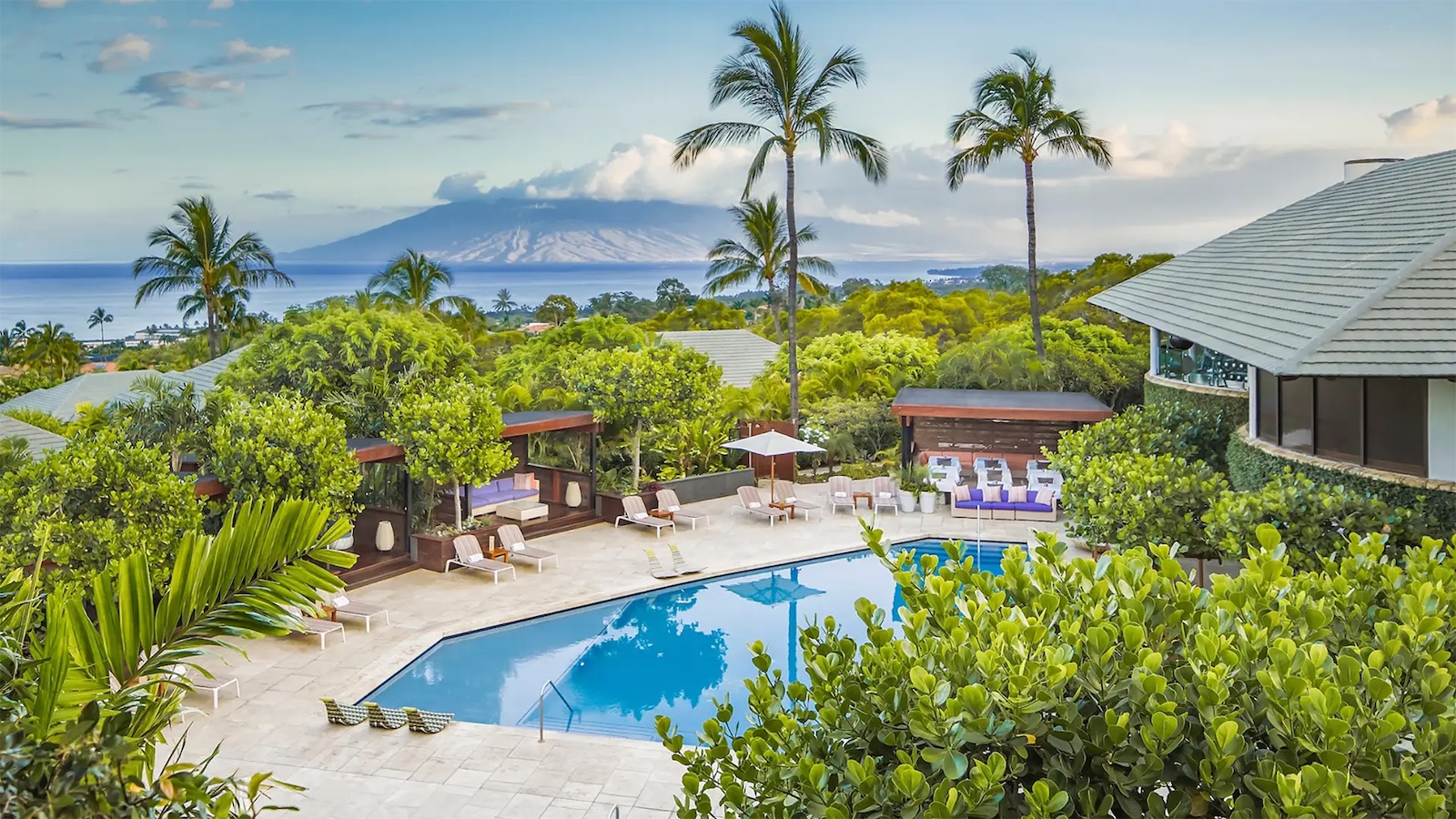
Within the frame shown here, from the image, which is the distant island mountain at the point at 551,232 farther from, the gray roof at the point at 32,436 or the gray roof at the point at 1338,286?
the gray roof at the point at 1338,286

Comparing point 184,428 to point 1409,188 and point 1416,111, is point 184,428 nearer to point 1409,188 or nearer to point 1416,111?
point 1409,188

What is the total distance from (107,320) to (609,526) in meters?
74.2

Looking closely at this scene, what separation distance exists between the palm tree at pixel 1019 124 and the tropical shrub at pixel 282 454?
60.2ft

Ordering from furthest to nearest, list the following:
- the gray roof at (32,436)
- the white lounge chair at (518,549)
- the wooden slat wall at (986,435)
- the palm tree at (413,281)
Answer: the palm tree at (413,281)
the wooden slat wall at (986,435)
the white lounge chair at (518,549)
the gray roof at (32,436)

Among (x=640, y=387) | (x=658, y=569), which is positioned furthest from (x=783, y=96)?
(x=658, y=569)

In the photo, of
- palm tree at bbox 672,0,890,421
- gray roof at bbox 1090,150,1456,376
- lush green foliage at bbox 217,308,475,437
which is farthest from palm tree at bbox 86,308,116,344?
gray roof at bbox 1090,150,1456,376

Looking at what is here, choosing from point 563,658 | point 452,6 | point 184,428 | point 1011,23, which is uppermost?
point 452,6

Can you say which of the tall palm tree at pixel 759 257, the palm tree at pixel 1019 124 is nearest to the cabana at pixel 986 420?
the palm tree at pixel 1019 124

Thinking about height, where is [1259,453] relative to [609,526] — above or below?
above

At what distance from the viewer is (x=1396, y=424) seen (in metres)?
10.2

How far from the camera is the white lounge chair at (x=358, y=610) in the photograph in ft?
42.7

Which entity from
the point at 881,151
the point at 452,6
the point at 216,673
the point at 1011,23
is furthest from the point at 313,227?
the point at 216,673

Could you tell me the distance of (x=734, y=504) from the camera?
67.6 feet

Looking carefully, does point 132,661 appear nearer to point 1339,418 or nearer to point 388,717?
point 388,717
